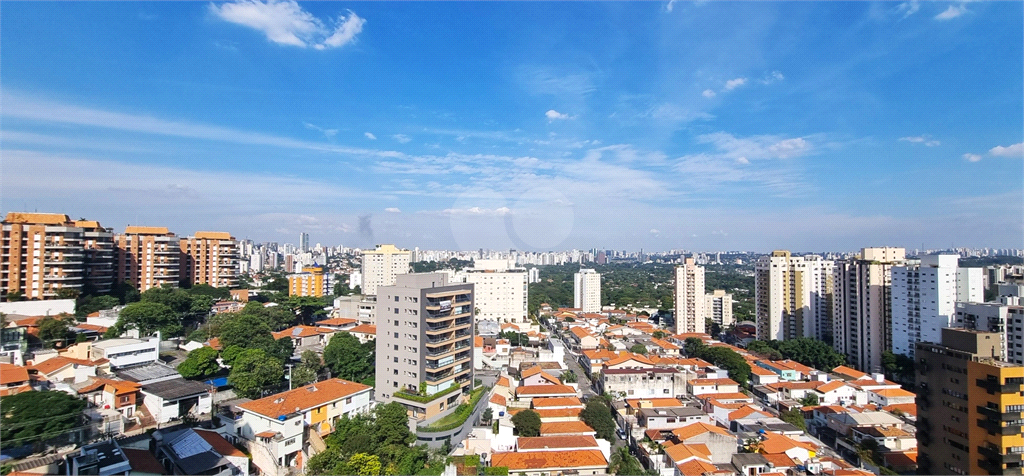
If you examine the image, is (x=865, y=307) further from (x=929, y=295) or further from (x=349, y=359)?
(x=349, y=359)

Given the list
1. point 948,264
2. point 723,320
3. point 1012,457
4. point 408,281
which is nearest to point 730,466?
point 1012,457

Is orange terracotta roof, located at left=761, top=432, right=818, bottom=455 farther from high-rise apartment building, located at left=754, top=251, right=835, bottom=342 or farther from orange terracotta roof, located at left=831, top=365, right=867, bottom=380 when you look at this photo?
high-rise apartment building, located at left=754, top=251, right=835, bottom=342

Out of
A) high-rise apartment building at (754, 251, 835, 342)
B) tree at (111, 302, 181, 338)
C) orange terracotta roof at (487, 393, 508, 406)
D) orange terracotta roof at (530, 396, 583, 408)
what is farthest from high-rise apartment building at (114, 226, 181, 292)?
high-rise apartment building at (754, 251, 835, 342)

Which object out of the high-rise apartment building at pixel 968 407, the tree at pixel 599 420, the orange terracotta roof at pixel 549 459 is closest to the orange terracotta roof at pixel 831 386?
the high-rise apartment building at pixel 968 407

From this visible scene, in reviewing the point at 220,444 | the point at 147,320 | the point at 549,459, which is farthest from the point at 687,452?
the point at 147,320

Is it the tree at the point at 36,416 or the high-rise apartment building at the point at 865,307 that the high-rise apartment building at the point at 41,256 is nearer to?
the tree at the point at 36,416

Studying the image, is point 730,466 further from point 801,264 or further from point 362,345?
point 801,264
